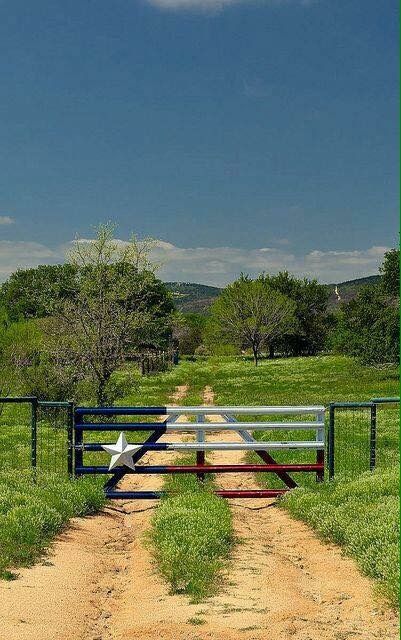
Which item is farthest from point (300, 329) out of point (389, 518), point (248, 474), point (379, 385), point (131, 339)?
point (389, 518)

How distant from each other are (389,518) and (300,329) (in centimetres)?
8962

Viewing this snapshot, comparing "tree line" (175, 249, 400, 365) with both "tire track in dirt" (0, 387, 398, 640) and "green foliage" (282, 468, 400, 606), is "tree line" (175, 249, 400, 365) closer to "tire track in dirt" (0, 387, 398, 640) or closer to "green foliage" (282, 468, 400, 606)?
"green foliage" (282, 468, 400, 606)

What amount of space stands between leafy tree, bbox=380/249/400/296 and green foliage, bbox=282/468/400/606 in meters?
37.6

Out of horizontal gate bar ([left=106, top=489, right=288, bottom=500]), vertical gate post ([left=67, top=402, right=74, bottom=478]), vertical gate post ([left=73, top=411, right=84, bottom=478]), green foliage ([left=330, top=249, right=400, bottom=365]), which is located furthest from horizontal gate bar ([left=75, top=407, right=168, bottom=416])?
green foliage ([left=330, top=249, right=400, bottom=365])

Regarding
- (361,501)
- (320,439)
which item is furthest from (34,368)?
(361,501)

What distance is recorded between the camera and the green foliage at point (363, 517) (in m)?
8.37

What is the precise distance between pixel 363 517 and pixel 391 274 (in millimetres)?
41575

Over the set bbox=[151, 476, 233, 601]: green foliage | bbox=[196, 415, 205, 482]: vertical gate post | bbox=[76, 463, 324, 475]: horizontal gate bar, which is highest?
bbox=[196, 415, 205, 482]: vertical gate post

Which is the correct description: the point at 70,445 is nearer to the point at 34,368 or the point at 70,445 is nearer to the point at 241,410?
the point at 241,410

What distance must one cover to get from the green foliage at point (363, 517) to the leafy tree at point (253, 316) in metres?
63.9

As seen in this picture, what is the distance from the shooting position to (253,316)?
80.0 meters

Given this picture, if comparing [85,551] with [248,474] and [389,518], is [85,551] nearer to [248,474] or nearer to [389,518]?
[389,518]

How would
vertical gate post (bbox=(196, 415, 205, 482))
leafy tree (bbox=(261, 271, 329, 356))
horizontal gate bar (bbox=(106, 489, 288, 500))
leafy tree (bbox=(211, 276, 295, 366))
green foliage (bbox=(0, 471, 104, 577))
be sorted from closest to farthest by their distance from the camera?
1. green foliage (bbox=(0, 471, 104, 577))
2. horizontal gate bar (bbox=(106, 489, 288, 500))
3. vertical gate post (bbox=(196, 415, 205, 482))
4. leafy tree (bbox=(211, 276, 295, 366))
5. leafy tree (bbox=(261, 271, 329, 356))

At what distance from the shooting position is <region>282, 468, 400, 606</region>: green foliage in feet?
27.5
